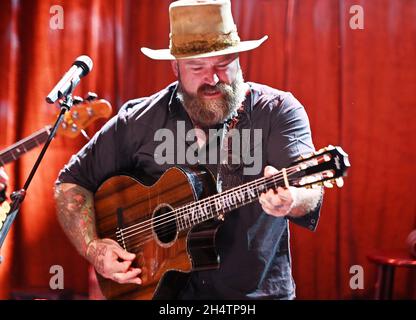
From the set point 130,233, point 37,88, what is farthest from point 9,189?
point 130,233

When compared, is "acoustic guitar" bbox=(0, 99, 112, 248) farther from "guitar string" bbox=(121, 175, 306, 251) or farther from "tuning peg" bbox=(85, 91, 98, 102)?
"guitar string" bbox=(121, 175, 306, 251)

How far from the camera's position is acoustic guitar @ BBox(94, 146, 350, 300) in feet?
7.96

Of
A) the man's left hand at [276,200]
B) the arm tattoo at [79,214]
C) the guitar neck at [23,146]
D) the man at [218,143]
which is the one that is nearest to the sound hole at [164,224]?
the man at [218,143]

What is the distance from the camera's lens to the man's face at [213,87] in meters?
2.53

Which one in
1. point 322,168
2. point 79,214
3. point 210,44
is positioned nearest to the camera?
point 322,168

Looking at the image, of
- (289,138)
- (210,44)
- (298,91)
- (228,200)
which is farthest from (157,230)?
(298,91)

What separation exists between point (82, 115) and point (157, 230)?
66 centimetres

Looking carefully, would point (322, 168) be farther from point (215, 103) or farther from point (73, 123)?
point (73, 123)

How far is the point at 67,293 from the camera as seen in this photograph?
3.01m

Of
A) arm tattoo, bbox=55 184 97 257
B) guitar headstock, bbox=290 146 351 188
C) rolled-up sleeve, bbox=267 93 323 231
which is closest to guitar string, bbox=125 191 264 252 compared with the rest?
arm tattoo, bbox=55 184 97 257

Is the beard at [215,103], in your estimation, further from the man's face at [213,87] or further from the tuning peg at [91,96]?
the tuning peg at [91,96]

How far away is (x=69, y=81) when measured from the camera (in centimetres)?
246

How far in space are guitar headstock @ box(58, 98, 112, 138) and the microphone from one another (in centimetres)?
34
